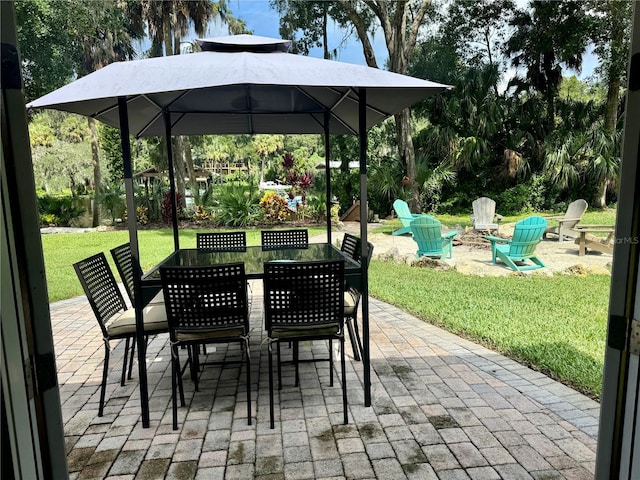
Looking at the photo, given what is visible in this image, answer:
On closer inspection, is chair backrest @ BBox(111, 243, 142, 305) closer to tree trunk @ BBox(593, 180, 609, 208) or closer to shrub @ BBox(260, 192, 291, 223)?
shrub @ BBox(260, 192, 291, 223)

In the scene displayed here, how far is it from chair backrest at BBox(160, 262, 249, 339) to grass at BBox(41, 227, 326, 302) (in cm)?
422

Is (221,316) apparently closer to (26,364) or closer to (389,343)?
(26,364)

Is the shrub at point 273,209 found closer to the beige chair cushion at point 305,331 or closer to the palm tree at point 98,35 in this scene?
the palm tree at point 98,35

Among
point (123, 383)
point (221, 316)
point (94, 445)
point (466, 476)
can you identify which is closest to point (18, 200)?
point (221, 316)

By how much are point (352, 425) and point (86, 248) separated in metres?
9.34

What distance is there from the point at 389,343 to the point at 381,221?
10.7m

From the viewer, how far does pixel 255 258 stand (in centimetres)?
374

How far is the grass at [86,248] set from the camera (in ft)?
21.6

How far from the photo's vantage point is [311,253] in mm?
3930

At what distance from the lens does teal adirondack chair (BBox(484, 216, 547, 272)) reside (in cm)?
677

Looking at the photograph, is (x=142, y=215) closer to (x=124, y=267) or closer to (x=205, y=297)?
(x=124, y=267)

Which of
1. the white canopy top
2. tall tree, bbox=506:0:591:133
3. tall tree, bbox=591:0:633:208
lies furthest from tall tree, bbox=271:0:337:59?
the white canopy top

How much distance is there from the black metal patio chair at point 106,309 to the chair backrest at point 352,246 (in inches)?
67.5

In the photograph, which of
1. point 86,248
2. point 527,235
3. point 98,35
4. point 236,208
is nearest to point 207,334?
point 527,235
